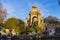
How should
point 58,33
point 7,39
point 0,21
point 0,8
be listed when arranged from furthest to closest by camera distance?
point 0,8 < point 0,21 < point 7,39 < point 58,33

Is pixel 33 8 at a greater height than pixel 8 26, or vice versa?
pixel 33 8

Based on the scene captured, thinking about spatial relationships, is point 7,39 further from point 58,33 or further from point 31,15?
point 31,15

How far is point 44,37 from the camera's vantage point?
67.7 feet

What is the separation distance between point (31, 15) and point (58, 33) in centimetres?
1937

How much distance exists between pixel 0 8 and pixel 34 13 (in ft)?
20.4

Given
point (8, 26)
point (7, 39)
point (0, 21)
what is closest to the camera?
point (7, 39)

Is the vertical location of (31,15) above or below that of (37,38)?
above

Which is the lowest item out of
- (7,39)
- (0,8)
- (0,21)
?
(7,39)

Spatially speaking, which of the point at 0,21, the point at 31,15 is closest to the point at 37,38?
the point at 0,21

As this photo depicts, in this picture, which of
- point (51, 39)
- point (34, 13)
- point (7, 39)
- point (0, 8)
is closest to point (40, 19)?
point (34, 13)

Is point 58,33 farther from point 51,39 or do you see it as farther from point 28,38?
point 28,38

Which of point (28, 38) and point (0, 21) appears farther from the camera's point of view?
Answer: point (0, 21)

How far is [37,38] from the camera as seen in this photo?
844 inches

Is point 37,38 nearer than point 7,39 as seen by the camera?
Yes
